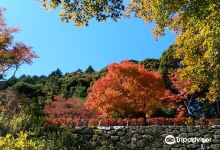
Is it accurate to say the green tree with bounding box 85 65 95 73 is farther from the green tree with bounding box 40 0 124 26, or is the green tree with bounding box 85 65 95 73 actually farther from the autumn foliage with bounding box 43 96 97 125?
the green tree with bounding box 40 0 124 26

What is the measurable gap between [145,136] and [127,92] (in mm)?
12325

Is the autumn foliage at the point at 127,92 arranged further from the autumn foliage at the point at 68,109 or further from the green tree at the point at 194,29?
the green tree at the point at 194,29

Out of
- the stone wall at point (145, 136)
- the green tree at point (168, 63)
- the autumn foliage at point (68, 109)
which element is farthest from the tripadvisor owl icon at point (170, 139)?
the green tree at point (168, 63)

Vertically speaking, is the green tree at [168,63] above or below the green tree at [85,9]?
above

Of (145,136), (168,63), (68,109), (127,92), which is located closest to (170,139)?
(145,136)

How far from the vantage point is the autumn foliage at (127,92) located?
105 ft

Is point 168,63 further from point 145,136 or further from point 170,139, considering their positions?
point 145,136

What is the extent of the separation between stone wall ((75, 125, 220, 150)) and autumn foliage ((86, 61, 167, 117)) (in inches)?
415

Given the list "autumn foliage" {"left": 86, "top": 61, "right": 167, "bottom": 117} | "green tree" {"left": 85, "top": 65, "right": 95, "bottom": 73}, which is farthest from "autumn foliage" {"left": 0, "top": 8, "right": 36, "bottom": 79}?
"green tree" {"left": 85, "top": 65, "right": 95, "bottom": 73}

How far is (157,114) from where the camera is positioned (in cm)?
3706

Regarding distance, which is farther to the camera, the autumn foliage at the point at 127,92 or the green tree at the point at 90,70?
the green tree at the point at 90,70

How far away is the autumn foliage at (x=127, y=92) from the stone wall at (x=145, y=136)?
10.5 metres

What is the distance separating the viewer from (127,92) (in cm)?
3319

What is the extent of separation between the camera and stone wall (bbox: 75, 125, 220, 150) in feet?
67.0
